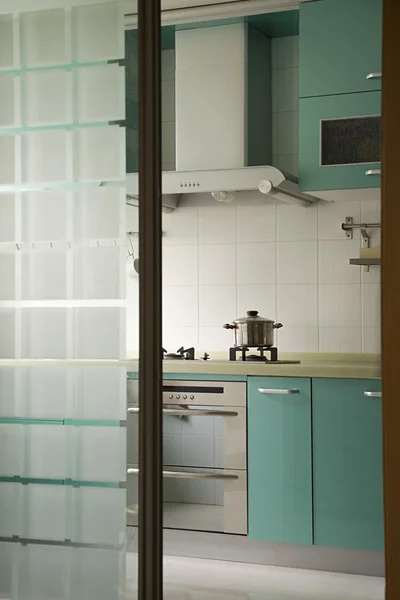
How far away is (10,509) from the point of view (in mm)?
1962

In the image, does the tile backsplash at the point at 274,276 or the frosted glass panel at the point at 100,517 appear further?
the tile backsplash at the point at 274,276

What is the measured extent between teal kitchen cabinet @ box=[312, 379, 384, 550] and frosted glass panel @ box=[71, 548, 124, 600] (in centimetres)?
178

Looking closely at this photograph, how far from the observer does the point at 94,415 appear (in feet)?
6.36

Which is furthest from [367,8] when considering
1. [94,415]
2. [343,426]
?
[94,415]

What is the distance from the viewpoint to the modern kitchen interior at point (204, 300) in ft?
6.37

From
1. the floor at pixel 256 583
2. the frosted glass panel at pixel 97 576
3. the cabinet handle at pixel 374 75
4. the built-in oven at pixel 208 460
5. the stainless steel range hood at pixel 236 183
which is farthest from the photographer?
the stainless steel range hood at pixel 236 183

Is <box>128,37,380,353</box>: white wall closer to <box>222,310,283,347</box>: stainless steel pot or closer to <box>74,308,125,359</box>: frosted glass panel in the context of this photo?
<box>222,310,283,347</box>: stainless steel pot

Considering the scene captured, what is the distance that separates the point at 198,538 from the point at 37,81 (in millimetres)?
2348

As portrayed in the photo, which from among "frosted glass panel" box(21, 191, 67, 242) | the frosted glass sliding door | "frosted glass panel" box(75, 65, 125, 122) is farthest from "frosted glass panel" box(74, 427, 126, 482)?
"frosted glass panel" box(75, 65, 125, 122)

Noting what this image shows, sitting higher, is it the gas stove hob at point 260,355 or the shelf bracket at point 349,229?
the shelf bracket at point 349,229

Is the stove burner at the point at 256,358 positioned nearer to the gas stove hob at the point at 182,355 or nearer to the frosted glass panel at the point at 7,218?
the gas stove hob at the point at 182,355

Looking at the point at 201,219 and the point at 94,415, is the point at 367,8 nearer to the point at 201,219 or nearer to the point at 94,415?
the point at 201,219

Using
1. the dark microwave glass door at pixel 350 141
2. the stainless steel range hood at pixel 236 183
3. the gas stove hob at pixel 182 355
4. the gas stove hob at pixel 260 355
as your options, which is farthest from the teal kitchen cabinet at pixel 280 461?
the dark microwave glass door at pixel 350 141

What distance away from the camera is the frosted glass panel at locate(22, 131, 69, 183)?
77.7 inches
